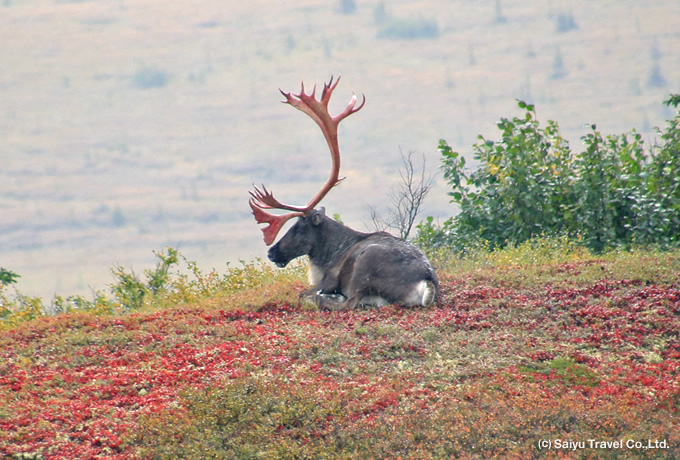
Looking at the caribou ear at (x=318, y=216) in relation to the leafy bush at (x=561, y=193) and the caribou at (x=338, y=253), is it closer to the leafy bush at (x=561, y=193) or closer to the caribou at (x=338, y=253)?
the caribou at (x=338, y=253)

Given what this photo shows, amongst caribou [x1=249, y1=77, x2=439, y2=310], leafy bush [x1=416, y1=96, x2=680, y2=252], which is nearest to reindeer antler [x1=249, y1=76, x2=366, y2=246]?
caribou [x1=249, y1=77, x2=439, y2=310]

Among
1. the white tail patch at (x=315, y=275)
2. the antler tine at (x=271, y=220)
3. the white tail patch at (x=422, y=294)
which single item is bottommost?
the white tail patch at (x=422, y=294)

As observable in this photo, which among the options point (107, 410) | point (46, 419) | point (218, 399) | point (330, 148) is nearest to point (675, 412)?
point (218, 399)

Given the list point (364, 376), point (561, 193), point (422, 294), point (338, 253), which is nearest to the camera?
point (364, 376)

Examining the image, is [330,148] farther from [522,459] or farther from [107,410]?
[522,459]

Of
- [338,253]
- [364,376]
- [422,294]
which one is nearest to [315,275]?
[338,253]

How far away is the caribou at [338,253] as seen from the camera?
1143cm

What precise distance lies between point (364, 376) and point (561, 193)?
11.6 m

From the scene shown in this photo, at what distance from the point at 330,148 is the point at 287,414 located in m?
6.20

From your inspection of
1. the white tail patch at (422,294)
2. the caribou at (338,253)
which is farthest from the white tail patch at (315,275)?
the white tail patch at (422,294)

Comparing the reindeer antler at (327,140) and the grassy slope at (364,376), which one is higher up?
the reindeer antler at (327,140)

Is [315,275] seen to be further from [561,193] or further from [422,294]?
[561,193]

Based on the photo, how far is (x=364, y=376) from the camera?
8.36 metres

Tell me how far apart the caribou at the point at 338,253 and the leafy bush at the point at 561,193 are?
6065 millimetres
